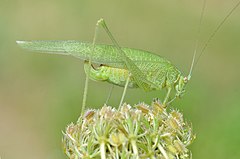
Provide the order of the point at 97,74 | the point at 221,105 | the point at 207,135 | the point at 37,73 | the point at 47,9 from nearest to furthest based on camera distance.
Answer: the point at 97,74 → the point at 207,135 → the point at 221,105 → the point at 37,73 → the point at 47,9

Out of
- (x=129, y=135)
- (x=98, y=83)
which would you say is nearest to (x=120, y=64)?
(x=129, y=135)

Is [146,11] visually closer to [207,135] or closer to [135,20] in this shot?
[135,20]

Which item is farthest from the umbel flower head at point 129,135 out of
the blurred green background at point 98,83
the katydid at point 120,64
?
the blurred green background at point 98,83

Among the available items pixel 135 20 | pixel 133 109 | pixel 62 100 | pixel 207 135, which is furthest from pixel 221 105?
pixel 133 109

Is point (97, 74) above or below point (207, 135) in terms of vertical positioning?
above

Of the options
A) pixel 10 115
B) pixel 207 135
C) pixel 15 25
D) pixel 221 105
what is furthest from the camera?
pixel 15 25

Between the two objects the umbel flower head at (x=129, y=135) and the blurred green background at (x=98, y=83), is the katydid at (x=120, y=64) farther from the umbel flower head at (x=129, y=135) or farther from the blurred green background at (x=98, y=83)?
the blurred green background at (x=98, y=83)
